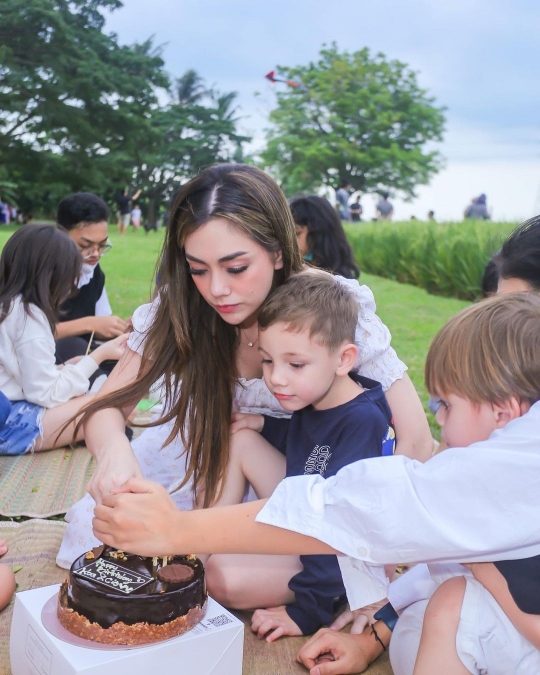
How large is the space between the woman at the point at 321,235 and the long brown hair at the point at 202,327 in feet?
8.68

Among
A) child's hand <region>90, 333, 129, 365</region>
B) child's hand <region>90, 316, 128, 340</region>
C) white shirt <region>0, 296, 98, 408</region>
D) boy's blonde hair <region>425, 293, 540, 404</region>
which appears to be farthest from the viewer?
child's hand <region>90, 316, 128, 340</region>

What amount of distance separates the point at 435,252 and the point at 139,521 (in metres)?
10.3

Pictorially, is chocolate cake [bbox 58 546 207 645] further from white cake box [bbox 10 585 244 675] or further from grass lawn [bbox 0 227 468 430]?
grass lawn [bbox 0 227 468 430]

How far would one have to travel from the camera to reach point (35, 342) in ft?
12.5

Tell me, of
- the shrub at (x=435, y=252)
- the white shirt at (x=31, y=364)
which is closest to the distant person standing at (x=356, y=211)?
the shrub at (x=435, y=252)

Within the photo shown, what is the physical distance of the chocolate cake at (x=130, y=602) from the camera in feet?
5.52

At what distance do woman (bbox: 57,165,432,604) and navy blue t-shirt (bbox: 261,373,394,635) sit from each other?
0.13 m

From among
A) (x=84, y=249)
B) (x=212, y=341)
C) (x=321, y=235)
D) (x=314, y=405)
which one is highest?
(x=321, y=235)

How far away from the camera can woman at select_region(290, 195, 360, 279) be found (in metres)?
5.12

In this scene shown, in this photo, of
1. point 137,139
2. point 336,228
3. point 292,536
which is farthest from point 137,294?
point 137,139

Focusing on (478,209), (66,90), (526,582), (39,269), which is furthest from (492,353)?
(66,90)

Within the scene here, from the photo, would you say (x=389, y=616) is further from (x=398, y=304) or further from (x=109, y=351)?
(x=398, y=304)

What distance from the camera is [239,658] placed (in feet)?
5.91

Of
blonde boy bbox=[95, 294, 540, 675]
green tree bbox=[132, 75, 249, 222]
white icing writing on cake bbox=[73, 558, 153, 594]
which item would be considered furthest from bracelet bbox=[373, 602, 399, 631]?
green tree bbox=[132, 75, 249, 222]
